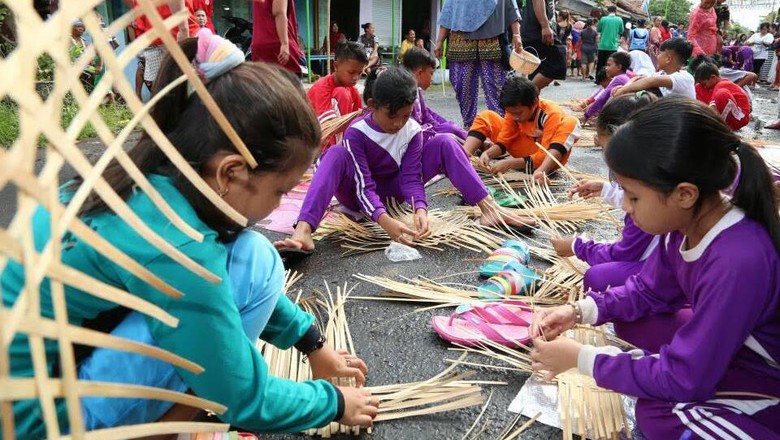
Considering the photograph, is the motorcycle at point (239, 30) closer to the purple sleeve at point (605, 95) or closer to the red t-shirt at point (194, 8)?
the red t-shirt at point (194, 8)

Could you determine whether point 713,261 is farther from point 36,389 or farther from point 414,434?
point 36,389

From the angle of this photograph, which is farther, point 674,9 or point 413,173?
point 674,9

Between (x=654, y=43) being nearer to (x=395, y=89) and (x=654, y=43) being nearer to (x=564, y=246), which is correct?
(x=395, y=89)

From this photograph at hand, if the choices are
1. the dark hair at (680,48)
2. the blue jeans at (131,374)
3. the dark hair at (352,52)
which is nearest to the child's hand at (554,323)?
the blue jeans at (131,374)

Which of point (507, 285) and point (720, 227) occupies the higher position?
point (720, 227)

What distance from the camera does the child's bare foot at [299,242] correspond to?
231 centimetres

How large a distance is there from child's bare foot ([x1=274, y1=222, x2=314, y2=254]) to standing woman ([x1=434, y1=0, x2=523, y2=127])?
2224mm

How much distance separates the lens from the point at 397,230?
7.95 ft

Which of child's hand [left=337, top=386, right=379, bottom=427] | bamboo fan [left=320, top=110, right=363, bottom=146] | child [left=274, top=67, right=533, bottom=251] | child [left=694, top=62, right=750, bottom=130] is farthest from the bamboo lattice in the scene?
child [left=694, top=62, right=750, bottom=130]

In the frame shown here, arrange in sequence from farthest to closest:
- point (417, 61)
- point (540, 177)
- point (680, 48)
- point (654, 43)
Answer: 1. point (654, 43)
2. point (680, 48)
3. point (417, 61)
4. point (540, 177)

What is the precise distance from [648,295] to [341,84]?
253 centimetres

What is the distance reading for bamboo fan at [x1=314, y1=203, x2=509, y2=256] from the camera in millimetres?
2514

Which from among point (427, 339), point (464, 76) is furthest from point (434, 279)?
point (464, 76)

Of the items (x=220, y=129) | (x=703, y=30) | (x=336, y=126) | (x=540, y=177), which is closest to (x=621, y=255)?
(x=220, y=129)
